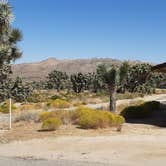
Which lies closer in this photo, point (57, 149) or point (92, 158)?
point (92, 158)

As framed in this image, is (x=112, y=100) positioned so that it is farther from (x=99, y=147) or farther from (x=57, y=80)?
(x=57, y=80)

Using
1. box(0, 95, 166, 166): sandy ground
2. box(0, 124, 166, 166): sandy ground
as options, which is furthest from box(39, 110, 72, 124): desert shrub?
box(0, 124, 166, 166): sandy ground

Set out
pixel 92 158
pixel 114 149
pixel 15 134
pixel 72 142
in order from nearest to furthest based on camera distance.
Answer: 1. pixel 92 158
2. pixel 114 149
3. pixel 72 142
4. pixel 15 134

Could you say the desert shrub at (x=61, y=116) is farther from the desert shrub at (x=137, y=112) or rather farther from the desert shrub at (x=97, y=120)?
the desert shrub at (x=137, y=112)

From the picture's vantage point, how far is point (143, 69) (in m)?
68.3

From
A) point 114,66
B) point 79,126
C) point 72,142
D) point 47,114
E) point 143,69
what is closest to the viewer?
point 72,142

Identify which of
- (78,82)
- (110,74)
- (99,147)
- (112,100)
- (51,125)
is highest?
(110,74)

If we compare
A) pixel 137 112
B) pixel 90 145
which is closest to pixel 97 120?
pixel 90 145

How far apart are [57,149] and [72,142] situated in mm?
1421

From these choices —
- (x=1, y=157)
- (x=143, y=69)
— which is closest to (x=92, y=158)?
(x=1, y=157)

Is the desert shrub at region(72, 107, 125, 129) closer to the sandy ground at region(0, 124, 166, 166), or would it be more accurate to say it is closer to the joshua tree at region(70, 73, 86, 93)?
the sandy ground at region(0, 124, 166, 166)

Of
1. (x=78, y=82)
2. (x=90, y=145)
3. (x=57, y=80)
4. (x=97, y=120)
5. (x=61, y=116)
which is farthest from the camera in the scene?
(x=57, y=80)

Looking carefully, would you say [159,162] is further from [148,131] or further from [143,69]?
[143,69]

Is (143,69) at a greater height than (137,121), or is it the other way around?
(143,69)
